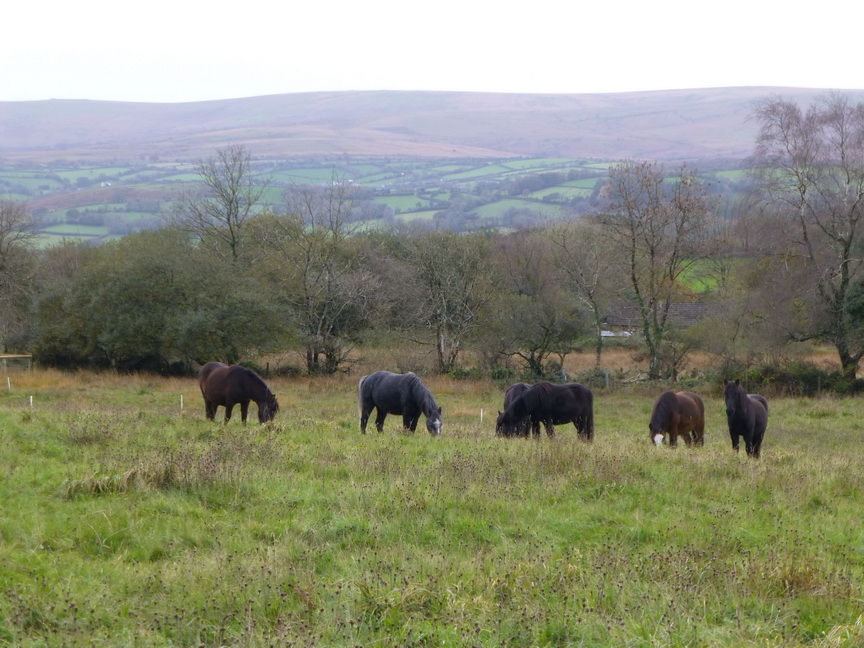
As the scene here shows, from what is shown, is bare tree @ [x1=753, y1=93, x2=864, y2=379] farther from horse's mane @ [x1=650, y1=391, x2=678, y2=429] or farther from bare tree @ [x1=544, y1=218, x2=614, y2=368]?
horse's mane @ [x1=650, y1=391, x2=678, y2=429]

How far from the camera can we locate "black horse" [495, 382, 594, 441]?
15422 millimetres

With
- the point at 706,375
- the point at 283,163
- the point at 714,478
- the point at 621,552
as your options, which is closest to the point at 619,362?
the point at 706,375

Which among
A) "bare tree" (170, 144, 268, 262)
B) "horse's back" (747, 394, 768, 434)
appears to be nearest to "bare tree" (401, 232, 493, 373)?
"bare tree" (170, 144, 268, 262)

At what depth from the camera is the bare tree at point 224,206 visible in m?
42.0

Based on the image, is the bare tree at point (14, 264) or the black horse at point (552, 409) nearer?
the black horse at point (552, 409)

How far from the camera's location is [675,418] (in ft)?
51.3

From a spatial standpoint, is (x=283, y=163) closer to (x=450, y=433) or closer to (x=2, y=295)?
(x=2, y=295)

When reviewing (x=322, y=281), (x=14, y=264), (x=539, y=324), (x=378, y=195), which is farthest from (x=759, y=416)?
(x=378, y=195)

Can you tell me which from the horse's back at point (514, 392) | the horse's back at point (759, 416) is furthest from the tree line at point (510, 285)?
the horse's back at point (759, 416)

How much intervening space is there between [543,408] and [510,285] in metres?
25.4

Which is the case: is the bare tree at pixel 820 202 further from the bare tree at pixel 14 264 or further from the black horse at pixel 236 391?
the bare tree at pixel 14 264

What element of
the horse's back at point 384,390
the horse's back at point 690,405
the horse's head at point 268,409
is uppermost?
the horse's back at point 384,390

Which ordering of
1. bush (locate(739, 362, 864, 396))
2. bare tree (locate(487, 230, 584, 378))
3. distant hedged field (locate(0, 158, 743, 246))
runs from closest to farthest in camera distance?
bush (locate(739, 362, 864, 396)), bare tree (locate(487, 230, 584, 378)), distant hedged field (locate(0, 158, 743, 246))

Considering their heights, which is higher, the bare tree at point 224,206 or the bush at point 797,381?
the bare tree at point 224,206
